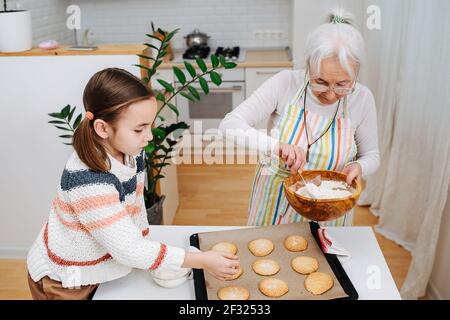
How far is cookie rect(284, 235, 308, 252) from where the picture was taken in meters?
1.39

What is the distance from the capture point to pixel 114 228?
1143 mm

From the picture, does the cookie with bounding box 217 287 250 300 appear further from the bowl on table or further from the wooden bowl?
the wooden bowl

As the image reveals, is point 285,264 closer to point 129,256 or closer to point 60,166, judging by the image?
point 129,256

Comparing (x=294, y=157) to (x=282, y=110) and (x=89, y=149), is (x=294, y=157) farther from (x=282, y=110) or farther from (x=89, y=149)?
(x=89, y=149)

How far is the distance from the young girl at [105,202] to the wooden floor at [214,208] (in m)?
1.47

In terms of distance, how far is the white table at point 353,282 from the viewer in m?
1.26

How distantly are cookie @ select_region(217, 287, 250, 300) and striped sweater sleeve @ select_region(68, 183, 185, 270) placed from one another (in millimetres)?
144

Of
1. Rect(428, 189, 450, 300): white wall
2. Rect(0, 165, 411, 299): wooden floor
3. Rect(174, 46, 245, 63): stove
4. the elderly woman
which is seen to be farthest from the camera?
Rect(174, 46, 245, 63): stove

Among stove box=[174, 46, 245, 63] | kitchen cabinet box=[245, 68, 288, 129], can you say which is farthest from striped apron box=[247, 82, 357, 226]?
stove box=[174, 46, 245, 63]

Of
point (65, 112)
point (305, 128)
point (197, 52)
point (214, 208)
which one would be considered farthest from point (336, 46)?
point (197, 52)

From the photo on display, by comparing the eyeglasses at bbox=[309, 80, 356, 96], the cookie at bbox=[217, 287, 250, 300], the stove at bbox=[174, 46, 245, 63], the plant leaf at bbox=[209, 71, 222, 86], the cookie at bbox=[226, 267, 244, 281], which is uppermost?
the stove at bbox=[174, 46, 245, 63]

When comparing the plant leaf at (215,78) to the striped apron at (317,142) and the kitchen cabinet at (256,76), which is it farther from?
the kitchen cabinet at (256,76)
